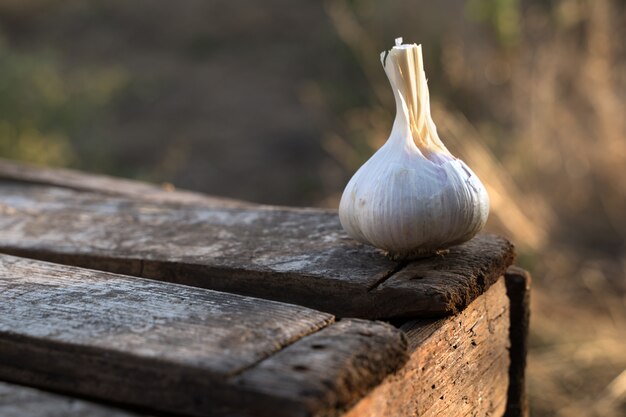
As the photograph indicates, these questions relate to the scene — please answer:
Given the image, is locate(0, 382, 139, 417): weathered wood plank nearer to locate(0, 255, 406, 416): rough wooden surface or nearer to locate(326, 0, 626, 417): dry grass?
locate(0, 255, 406, 416): rough wooden surface

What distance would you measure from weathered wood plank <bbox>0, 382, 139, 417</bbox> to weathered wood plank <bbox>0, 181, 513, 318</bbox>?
33cm

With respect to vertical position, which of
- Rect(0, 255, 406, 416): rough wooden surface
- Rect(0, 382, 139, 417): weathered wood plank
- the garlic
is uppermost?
the garlic

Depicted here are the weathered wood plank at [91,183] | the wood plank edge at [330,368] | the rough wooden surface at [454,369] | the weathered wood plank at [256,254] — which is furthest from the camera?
the weathered wood plank at [91,183]

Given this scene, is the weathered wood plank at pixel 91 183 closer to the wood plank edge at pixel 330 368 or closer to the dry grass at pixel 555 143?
the wood plank edge at pixel 330 368

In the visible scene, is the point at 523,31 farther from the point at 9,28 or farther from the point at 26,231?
the point at 9,28

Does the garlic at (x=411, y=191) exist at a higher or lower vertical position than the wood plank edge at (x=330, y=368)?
higher

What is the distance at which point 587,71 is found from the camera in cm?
358

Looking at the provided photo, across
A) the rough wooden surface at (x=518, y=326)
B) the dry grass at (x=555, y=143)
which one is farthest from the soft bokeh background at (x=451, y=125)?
the rough wooden surface at (x=518, y=326)

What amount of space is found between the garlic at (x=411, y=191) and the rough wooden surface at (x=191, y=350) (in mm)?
190

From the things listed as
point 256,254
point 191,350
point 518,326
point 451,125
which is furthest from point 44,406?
point 451,125

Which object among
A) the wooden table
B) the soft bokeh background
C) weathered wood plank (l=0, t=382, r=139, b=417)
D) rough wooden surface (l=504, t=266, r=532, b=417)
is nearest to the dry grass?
the soft bokeh background

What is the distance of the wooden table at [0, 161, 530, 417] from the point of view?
2.50 feet

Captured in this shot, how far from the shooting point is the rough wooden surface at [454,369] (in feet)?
2.84

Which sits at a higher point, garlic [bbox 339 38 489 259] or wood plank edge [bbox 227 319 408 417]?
garlic [bbox 339 38 489 259]
